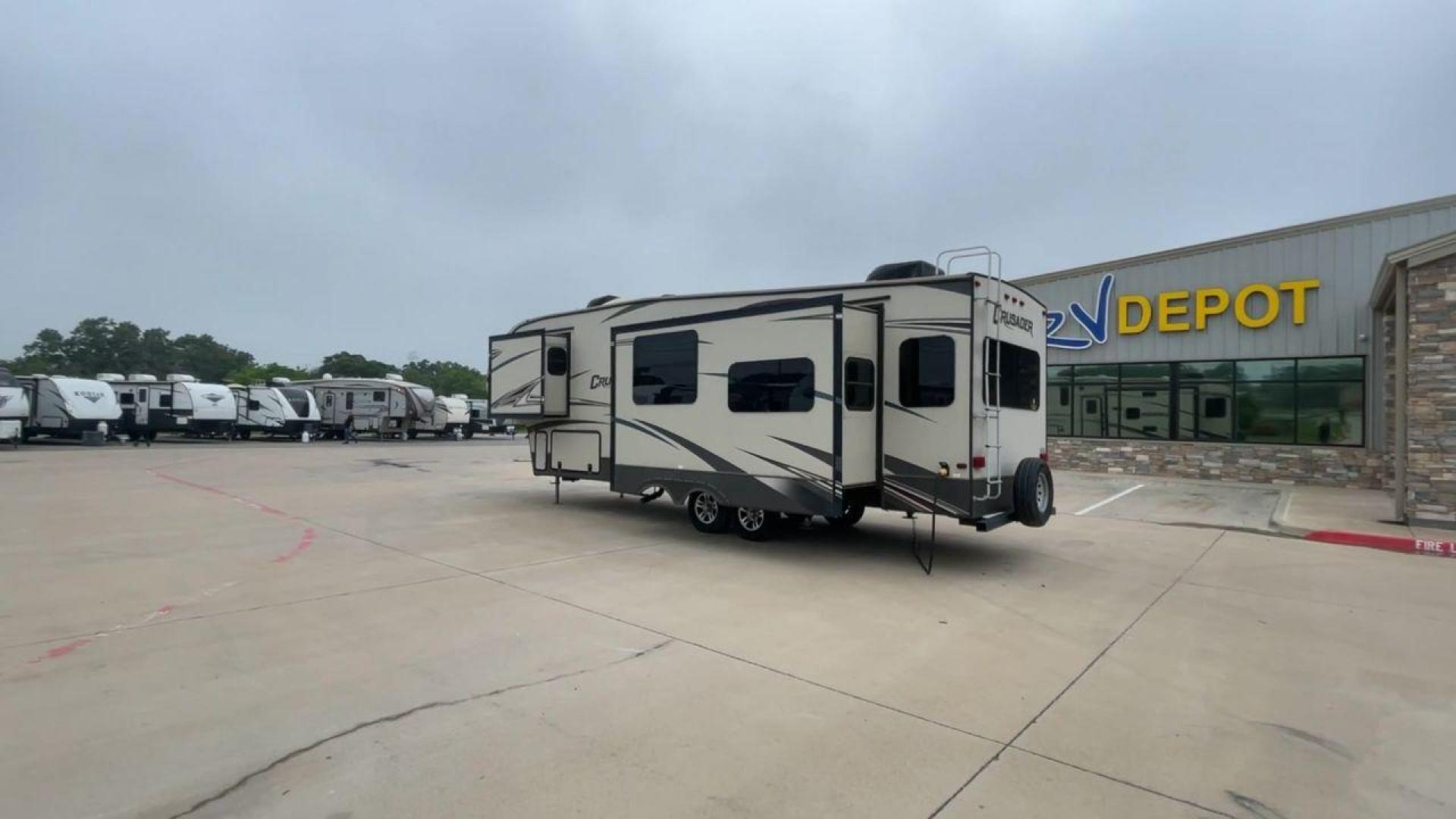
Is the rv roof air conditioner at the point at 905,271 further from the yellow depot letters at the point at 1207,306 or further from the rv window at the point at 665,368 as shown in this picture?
the yellow depot letters at the point at 1207,306

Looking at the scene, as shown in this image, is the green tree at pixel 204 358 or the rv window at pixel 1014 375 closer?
the rv window at pixel 1014 375

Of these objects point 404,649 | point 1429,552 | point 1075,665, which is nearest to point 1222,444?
point 1429,552

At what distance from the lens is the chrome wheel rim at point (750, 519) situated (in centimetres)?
855

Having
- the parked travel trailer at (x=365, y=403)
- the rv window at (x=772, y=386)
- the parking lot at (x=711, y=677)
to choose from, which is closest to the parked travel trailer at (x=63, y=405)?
the parked travel trailer at (x=365, y=403)

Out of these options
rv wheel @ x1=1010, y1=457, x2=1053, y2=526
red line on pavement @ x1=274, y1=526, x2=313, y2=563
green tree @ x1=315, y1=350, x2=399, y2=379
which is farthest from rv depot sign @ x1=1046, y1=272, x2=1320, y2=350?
green tree @ x1=315, y1=350, x2=399, y2=379

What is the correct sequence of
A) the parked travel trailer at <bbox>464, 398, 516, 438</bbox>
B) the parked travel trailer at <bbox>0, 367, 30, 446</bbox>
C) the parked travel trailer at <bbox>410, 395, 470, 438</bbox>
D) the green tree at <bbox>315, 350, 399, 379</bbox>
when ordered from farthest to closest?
1. the green tree at <bbox>315, 350, 399, 379</bbox>
2. the parked travel trailer at <bbox>464, 398, 516, 438</bbox>
3. the parked travel trailer at <bbox>410, 395, 470, 438</bbox>
4. the parked travel trailer at <bbox>0, 367, 30, 446</bbox>

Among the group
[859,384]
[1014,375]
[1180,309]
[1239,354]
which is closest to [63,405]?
[859,384]

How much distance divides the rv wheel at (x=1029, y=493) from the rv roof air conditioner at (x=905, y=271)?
7.51 ft

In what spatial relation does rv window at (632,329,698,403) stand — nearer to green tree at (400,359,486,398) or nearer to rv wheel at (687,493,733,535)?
rv wheel at (687,493,733,535)

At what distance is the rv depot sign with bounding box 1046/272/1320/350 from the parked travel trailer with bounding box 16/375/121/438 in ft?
105

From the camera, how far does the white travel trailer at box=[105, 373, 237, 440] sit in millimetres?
28453

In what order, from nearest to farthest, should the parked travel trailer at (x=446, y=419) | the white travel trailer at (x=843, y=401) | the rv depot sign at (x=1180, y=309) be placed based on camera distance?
the white travel trailer at (x=843, y=401) → the rv depot sign at (x=1180, y=309) → the parked travel trailer at (x=446, y=419)

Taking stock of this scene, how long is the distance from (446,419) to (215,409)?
10534mm

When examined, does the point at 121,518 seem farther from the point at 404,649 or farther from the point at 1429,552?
the point at 1429,552
